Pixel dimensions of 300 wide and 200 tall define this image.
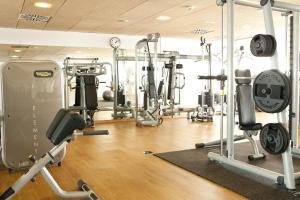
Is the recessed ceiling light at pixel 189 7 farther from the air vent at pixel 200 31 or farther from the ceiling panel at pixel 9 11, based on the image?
the ceiling panel at pixel 9 11

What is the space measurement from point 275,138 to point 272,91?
428mm

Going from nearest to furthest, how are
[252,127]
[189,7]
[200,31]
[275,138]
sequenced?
[275,138], [252,127], [189,7], [200,31]

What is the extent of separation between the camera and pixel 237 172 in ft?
10.6

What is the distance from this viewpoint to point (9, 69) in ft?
Answer: 10.5

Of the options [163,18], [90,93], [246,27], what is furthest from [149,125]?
[246,27]

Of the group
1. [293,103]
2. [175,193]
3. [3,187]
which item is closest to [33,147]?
[3,187]

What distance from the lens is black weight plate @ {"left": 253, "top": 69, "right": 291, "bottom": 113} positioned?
2580 mm

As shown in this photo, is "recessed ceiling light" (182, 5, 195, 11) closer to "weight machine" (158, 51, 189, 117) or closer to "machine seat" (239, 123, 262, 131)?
"weight machine" (158, 51, 189, 117)

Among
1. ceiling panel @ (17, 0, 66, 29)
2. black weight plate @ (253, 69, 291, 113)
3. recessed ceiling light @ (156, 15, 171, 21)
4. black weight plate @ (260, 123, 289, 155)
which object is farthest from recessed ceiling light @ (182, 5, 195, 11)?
black weight plate @ (260, 123, 289, 155)

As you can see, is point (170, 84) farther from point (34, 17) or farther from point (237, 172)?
point (237, 172)

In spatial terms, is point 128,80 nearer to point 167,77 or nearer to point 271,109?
point 167,77

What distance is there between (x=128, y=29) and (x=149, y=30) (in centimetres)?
55

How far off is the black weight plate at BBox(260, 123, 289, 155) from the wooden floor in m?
0.55

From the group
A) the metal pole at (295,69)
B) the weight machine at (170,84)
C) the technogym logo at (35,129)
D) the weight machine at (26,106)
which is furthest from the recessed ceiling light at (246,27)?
the technogym logo at (35,129)
